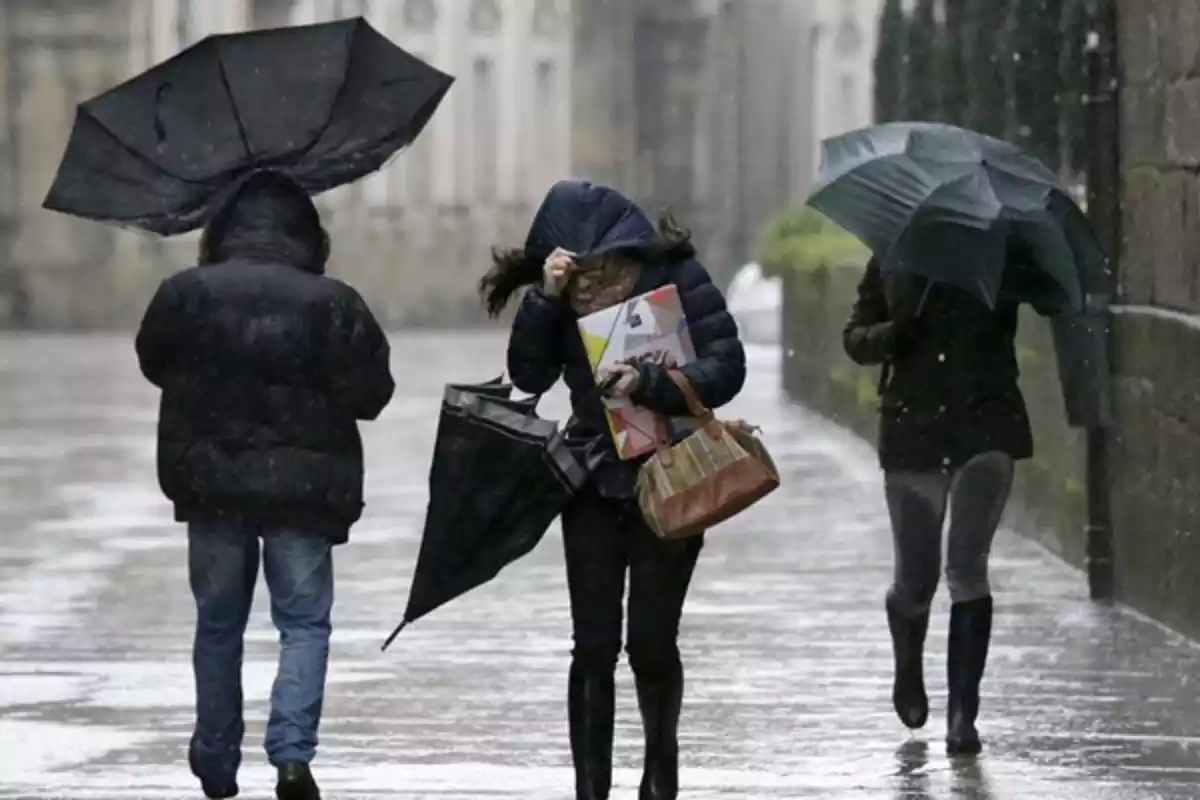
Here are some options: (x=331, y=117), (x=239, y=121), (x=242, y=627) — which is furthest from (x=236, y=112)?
(x=242, y=627)

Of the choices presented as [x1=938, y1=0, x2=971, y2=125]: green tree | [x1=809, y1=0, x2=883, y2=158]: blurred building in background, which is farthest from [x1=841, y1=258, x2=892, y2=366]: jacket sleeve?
[x1=809, y1=0, x2=883, y2=158]: blurred building in background

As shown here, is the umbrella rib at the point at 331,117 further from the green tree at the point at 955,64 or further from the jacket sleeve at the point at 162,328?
the green tree at the point at 955,64

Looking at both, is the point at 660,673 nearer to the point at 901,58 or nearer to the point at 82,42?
the point at 901,58

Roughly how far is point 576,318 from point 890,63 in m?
15.4

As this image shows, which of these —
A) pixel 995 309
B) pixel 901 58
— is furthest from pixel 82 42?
pixel 995 309

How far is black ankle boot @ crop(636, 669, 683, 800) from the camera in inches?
281

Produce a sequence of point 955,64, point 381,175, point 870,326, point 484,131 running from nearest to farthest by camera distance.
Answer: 1. point 870,326
2. point 955,64
3. point 381,175
4. point 484,131

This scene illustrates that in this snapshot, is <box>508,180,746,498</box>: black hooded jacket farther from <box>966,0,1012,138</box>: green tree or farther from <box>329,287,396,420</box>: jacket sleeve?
<box>966,0,1012,138</box>: green tree

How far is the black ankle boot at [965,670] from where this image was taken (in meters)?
8.37

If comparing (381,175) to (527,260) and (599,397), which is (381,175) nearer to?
(527,260)

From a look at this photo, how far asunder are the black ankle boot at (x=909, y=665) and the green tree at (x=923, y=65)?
12041 mm

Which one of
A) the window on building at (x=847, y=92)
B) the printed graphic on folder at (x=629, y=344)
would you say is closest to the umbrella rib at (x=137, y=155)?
the printed graphic on folder at (x=629, y=344)

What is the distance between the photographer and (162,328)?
7.30m

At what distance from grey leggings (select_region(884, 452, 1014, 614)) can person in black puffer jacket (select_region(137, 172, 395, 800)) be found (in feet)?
5.87
